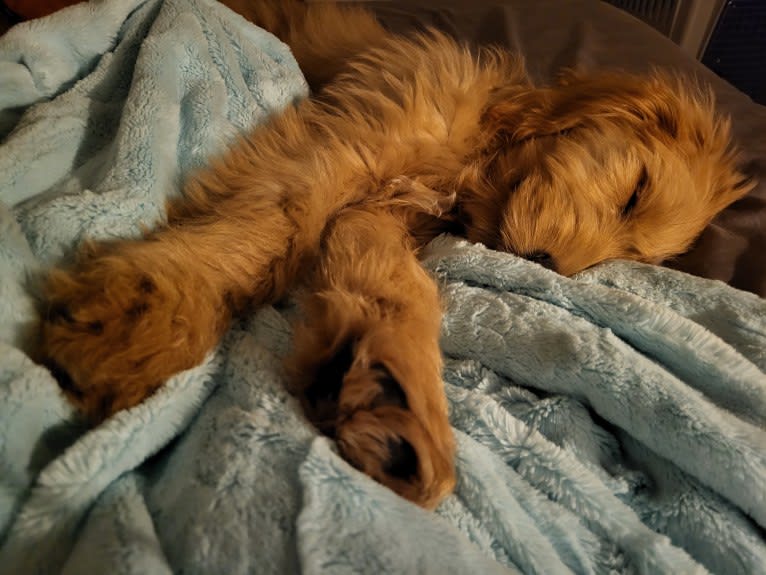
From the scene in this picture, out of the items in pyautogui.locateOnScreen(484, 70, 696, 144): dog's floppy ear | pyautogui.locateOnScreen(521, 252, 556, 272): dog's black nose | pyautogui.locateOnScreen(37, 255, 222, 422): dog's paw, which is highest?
pyautogui.locateOnScreen(484, 70, 696, 144): dog's floppy ear

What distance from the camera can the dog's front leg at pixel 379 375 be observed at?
63cm

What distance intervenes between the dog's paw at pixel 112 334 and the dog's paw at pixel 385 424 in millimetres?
169

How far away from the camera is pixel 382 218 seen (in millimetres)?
1068

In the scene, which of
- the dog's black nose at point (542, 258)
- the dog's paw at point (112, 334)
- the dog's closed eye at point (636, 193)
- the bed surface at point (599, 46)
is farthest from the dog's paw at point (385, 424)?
the bed surface at point (599, 46)

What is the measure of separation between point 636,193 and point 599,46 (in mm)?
955

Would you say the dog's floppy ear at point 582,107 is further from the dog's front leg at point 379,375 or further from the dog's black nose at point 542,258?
the dog's front leg at point 379,375

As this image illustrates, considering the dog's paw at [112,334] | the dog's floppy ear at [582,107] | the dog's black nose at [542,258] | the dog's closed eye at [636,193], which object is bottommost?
the dog's black nose at [542,258]

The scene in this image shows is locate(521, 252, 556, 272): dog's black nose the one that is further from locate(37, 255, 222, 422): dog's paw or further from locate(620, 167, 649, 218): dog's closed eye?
locate(37, 255, 222, 422): dog's paw

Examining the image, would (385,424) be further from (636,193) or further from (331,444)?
(636,193)

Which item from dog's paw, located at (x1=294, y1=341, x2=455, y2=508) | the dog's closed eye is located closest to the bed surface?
the dog's closed eye

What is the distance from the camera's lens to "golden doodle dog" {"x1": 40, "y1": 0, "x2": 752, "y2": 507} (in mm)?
669

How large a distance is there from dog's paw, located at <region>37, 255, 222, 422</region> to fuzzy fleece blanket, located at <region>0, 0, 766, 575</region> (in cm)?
3

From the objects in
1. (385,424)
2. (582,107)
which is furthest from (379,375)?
(582,107)

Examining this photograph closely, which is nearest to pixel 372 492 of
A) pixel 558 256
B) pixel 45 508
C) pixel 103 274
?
pixel 45 508
